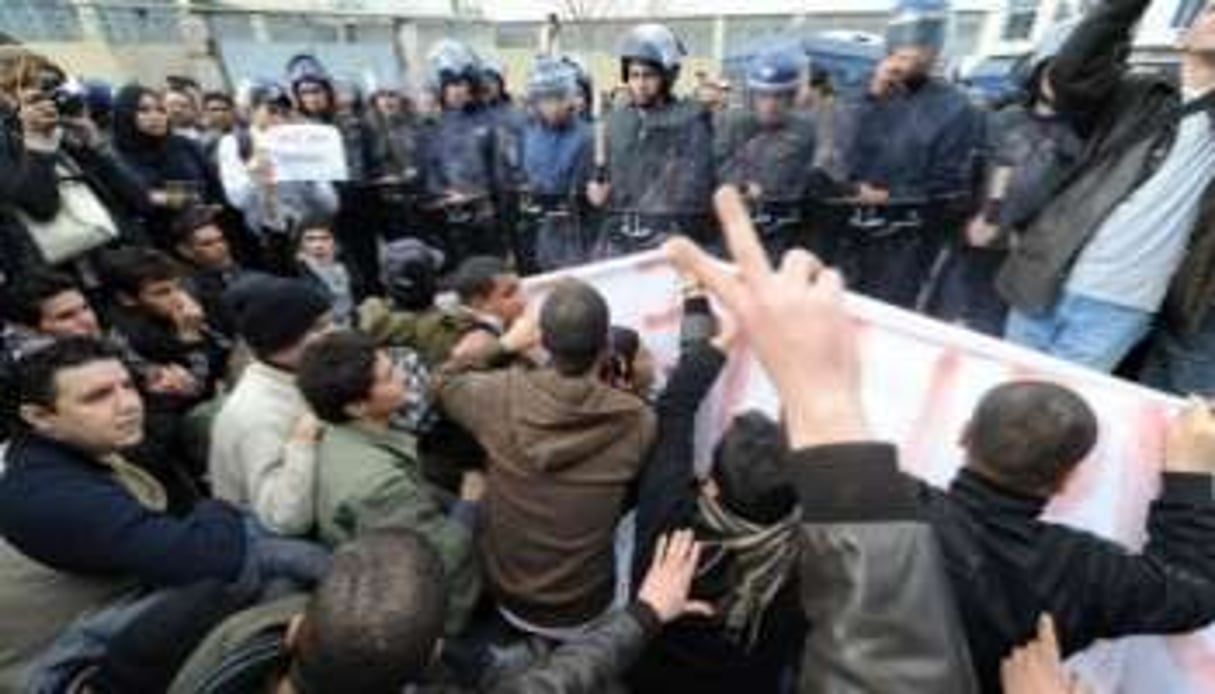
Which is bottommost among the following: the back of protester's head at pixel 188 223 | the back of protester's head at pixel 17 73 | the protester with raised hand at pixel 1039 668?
the back of protester's head at pixel 188 223

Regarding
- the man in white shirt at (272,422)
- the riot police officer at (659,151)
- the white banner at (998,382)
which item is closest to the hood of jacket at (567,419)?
the white banner at (998,382)

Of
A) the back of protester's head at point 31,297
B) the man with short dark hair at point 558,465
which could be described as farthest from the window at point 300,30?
the man with short dark hair at point 558,465

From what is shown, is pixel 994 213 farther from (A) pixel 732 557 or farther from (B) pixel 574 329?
(A) pixel 732 557

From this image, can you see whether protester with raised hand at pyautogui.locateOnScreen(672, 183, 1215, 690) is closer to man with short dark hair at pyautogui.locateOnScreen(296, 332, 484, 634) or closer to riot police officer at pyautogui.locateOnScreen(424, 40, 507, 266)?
man with short dark hair at pyautogui.locateOnScreen(296, 332, 484, 634)

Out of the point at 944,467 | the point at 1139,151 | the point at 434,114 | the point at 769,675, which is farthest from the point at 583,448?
the point at 434,114

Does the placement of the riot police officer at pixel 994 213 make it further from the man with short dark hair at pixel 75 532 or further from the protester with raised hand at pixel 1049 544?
the man with short dark hair at pixel 75 532

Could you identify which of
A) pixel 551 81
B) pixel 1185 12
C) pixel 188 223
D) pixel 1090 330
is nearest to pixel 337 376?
pixel 1090 330

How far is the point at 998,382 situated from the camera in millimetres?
2059

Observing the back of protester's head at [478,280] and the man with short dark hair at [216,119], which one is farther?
the man with short dark hair at [216,119]

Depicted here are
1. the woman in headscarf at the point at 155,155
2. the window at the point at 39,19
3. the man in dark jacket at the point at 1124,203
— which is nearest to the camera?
the man in dark jacket at the point at 1124,203

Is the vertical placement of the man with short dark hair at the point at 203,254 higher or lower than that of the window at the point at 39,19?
higher

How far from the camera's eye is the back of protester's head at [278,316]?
8.48 ft

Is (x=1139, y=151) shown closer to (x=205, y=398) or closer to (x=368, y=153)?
(x=205, y=398)

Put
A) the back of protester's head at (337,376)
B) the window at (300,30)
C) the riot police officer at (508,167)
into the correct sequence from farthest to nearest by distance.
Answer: the window at (300,30) < the riot police officer at (508,167) < the back of protester's head at (337,376)
